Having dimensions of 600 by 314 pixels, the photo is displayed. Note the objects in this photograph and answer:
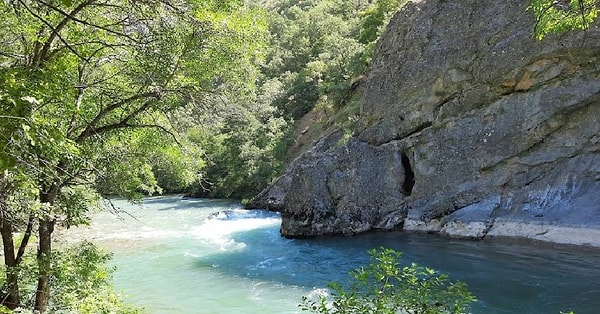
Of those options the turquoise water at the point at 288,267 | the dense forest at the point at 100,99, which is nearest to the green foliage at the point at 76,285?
the dense forest at the point at 100,99

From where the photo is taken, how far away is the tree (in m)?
4.50

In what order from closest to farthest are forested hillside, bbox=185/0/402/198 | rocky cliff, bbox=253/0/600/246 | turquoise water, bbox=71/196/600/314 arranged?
1. turquoise water, bbox=71/196/600/314
2. rocky cliff, bbox=253/0/600/246
3. forested hillside, bbox=185/0/402/198

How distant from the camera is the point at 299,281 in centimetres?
1263

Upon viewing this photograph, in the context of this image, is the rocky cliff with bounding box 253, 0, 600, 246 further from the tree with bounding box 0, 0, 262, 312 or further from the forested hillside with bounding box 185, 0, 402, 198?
the tree with bounding box 0, 0, 262, 312

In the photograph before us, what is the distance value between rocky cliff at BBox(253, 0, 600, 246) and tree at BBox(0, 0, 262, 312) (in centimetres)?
1256

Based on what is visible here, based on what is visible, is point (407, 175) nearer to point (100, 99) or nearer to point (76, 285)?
point (100, 99)

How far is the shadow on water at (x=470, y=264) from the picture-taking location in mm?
10266

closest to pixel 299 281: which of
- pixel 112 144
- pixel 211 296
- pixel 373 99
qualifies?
pixel 211 296

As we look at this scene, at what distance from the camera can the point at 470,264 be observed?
13.2 m

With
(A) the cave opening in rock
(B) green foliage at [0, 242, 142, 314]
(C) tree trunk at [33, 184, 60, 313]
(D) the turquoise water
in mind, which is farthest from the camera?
(A) the cave opening in rock

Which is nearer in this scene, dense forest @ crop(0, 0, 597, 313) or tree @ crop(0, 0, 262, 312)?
dense forest @ crop(0, 0, 597, 313)

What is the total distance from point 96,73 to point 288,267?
30.4 ft

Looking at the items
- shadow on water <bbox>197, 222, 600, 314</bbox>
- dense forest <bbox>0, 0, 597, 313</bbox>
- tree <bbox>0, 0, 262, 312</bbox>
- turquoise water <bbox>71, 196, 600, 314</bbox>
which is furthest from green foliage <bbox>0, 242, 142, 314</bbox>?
shadow on water <bbox>197, 222, 600, 314</bbox>

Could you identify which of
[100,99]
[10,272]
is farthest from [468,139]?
[10,272]
